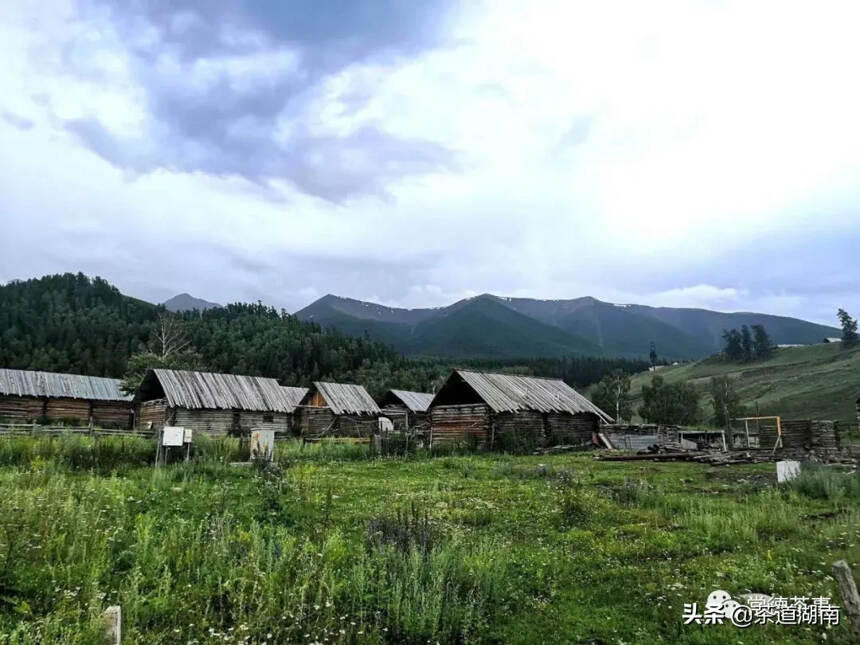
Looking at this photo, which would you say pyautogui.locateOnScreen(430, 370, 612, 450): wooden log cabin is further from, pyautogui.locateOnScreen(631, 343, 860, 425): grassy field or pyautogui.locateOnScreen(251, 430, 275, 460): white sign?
pyautogui.locateOnScreen(631, 343, 860, 425): grassy field

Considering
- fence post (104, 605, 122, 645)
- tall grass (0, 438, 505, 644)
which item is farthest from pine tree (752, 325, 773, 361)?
fence post (104, 605, 122, 645)

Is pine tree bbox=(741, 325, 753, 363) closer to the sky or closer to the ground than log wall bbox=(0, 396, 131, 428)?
closer to the sky

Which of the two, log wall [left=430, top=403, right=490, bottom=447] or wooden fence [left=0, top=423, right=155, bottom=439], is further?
log wall [left=430, top=403, right=490, bottom=447]

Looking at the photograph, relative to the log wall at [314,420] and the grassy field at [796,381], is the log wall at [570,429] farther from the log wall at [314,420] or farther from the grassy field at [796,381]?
the grassy field at [796,381]

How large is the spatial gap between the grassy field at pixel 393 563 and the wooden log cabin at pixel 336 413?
107ft

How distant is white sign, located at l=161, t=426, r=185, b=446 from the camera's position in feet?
59.1

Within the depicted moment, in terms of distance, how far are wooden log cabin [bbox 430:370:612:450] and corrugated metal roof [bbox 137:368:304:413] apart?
1369 cm

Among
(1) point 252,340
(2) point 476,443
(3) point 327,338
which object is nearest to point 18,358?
(1) point 252,340

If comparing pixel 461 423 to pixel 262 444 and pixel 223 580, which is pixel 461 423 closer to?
pixel 262 444

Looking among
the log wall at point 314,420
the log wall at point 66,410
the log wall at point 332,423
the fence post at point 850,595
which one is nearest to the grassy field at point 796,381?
the log wall at point 332,423

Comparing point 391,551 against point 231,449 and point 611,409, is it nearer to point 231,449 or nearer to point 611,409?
point 231,449

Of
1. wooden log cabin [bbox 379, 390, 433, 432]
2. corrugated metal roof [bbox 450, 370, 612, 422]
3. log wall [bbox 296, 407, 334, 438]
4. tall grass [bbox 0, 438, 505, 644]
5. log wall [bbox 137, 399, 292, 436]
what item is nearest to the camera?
tall grass [bbox 0, 438, 505, 644]

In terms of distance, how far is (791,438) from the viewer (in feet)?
115

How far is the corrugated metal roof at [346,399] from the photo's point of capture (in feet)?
151
